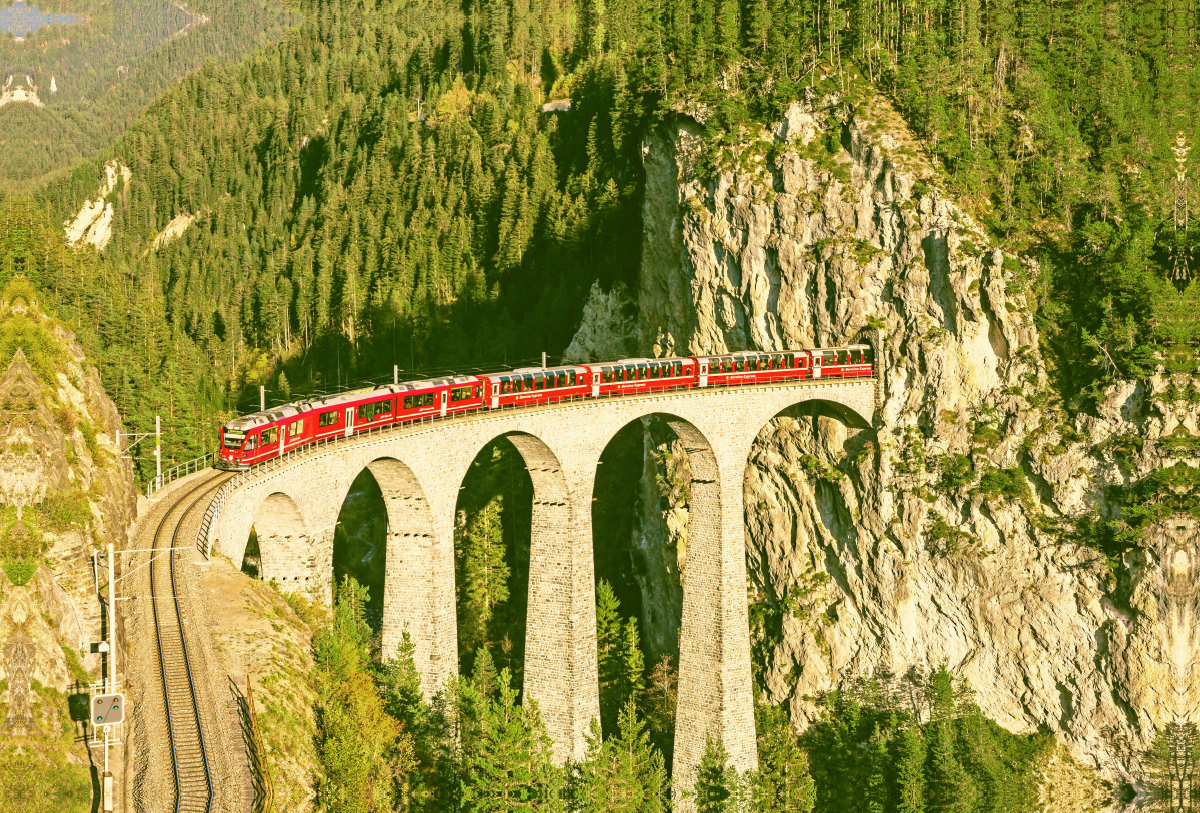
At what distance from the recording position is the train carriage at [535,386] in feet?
192

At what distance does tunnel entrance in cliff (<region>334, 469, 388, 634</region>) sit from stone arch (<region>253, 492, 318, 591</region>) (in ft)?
127

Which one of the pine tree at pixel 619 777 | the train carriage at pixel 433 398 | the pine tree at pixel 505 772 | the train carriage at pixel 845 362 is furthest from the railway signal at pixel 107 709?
the train carriage at pixel 845 362

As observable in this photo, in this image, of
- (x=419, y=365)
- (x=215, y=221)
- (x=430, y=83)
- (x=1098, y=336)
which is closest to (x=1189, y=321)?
(x=1098, y=336)

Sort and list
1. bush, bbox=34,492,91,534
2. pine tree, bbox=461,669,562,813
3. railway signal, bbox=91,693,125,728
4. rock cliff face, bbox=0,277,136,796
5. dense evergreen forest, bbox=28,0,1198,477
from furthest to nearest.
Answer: dense evergreen forest, bbox=28,0,1198,477 < pine tree, bbox=461,669,562,813 < bush, bbox=34,492,91,534 < rock cliff face, bbox=0,277,136,796 < railway signal, bbox=91,693,125,728

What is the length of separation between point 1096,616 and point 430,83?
133100 mm

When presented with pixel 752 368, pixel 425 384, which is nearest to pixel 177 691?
pixel 425 384

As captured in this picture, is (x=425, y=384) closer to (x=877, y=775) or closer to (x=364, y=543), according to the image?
(x=877, y=775)

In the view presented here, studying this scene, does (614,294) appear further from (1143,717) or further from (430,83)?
(430,83)

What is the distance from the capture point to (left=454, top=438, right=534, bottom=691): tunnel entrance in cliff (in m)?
80.8

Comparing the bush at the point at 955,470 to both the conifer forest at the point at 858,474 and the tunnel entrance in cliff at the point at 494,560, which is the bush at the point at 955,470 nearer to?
the conifer forest at the point at 858,474

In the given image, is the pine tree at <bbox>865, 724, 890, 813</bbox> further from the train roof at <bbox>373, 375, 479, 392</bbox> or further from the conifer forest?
the train roof at <bbox>373, 375, 479, 392</bbox>

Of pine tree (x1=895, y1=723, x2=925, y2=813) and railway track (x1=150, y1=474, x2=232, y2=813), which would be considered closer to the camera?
railway track (x1=150, y1=474, x2=232, y2=813)

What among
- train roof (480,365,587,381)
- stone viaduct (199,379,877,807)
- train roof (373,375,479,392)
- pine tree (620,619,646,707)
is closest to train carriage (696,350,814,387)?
stone viaduct (199,379,877,807)

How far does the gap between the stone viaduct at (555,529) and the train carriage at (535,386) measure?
1608mm
